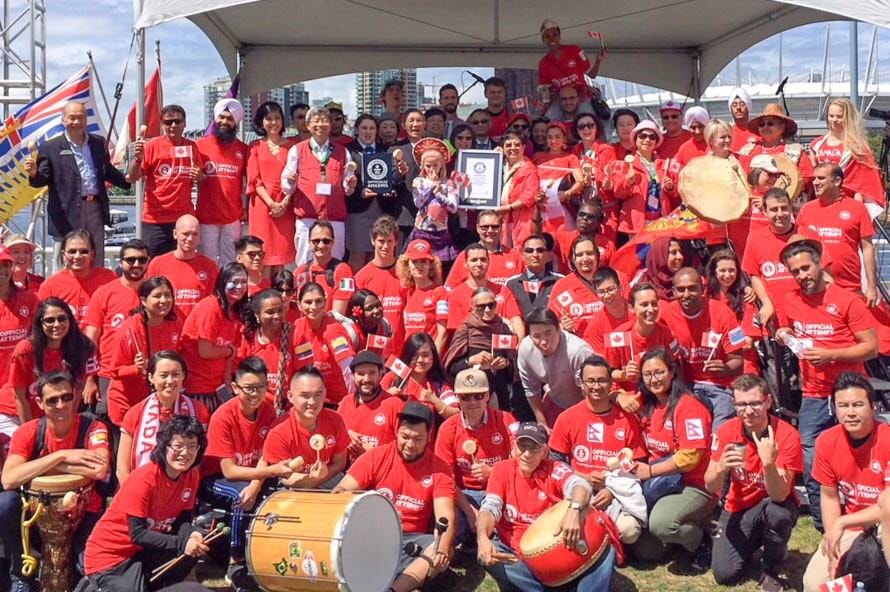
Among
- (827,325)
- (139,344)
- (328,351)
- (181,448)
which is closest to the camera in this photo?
(181,448)

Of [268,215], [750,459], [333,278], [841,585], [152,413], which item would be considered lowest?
[841,585]

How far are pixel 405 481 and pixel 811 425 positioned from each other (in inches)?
109

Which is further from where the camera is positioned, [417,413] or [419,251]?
[419,251]

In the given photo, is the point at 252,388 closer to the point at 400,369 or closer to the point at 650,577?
the point at 400,369

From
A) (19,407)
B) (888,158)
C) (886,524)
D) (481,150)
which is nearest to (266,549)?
(19,407)

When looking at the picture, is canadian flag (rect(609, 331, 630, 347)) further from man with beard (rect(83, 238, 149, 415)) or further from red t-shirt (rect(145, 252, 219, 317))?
man with beard (rect(83, 238, 149, 415))

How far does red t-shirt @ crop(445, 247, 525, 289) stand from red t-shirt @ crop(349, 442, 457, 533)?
2374 millimetres

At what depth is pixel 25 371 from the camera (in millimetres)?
6574

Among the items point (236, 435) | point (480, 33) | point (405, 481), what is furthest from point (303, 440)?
point (480, 33)

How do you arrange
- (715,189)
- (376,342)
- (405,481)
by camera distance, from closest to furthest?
(405,481) → (376,342) → (715,189)

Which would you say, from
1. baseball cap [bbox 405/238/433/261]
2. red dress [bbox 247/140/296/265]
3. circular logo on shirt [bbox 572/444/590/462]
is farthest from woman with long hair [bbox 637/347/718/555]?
red dress [bbox 247/140/296/265]

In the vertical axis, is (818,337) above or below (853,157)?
below

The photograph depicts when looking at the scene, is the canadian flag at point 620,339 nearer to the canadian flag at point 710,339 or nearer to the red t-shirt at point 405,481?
the canadian flag at point 710,339

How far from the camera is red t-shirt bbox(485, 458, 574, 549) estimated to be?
5.79 metres
